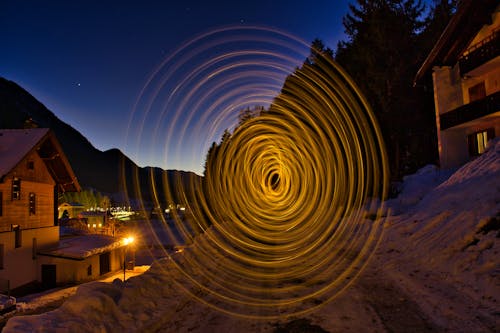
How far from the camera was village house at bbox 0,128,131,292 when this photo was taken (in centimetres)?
2348

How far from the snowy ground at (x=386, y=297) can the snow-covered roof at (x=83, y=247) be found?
13844 mm

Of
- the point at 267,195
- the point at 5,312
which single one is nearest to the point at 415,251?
the point at 5,312

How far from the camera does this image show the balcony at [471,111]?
973 inches

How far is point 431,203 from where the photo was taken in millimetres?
20281

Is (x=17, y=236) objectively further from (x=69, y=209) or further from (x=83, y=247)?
(x=69, y=209)

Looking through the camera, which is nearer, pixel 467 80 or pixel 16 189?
pixel 16 189

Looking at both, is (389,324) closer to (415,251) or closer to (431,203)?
(415,251)

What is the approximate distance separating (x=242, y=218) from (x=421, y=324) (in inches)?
1583

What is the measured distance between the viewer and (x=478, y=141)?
2877cm

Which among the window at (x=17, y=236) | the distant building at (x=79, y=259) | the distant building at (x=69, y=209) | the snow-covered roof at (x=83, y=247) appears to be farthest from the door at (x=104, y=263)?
the distant building at (x=69, y=209)

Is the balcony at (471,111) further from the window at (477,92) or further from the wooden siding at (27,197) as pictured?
the wooden siding at (27,197)

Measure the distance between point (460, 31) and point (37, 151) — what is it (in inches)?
1148

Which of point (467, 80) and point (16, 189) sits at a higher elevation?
point (467, 80)

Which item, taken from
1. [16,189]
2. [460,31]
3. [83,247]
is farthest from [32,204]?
[460,31]
